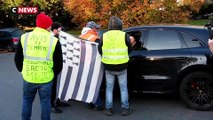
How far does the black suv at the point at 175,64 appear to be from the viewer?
6957 mm

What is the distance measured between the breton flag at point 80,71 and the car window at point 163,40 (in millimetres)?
1015

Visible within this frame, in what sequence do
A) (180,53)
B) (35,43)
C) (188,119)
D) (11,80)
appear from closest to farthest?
(35,43)
(188,119)
(180,53)
(11,80)

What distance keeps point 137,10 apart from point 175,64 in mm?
11918

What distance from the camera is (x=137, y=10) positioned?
1873 cm

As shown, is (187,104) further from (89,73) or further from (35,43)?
(35,43)

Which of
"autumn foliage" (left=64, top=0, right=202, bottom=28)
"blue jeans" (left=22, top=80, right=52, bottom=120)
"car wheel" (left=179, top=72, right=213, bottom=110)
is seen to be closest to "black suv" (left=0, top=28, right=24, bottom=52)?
"autumn foliage" (left=64, top=0, right=202, bottom=28)

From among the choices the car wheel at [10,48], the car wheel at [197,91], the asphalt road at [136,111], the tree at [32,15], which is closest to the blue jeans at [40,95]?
the asphalt road at [136,111]

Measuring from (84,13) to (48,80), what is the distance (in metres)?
14.3

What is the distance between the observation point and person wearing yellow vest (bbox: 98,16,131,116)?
6719 millimetres

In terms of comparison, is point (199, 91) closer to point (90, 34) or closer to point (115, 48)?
point (115, 48)

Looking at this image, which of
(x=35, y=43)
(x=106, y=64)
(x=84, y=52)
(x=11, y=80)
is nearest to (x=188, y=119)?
(x=106, y=64)

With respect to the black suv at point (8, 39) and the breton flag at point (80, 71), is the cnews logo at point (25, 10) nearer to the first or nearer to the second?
the black suv at point (8, 39)

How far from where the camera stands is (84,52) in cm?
721

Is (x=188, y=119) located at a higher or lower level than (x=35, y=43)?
lower
